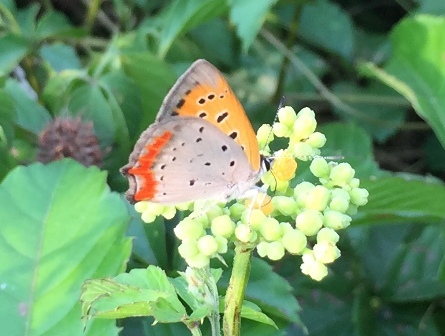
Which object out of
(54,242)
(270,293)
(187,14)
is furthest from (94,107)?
(270,293)

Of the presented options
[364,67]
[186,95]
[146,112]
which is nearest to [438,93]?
[364,67]

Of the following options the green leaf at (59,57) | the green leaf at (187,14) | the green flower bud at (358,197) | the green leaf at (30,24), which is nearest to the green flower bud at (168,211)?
the green flower bud at (358,197)

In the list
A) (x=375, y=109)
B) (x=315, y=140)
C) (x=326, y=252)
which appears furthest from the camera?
(x=375, y=109)

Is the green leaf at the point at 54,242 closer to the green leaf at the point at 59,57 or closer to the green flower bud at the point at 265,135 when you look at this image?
the green flower bud at the point at 265,135

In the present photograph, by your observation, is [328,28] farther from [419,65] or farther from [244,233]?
[244,233]

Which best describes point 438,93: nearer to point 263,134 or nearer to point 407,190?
point 407,190

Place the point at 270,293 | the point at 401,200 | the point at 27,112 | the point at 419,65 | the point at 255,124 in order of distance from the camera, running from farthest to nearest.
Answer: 1. the point at 255,124
2. the point at 419,65
3. the point at 27,112
4. the point at 401,200
5. the point at 270,293
